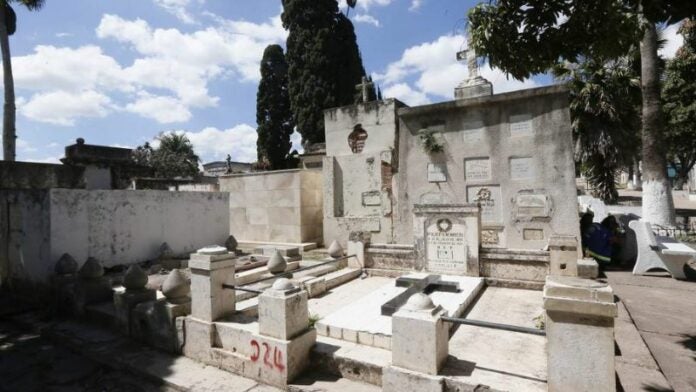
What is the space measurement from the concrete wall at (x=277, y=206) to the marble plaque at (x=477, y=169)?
5315 mm

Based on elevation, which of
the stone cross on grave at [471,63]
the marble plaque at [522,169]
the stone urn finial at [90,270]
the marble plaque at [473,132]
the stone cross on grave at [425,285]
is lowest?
the stone cross on grave at [425,285]

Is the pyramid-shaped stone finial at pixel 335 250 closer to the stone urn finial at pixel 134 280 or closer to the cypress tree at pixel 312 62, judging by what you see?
the stone urn finial at pixel 134 280

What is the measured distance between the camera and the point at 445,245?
687 cm

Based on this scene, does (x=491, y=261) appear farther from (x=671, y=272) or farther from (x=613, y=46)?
(x=613, y=46)

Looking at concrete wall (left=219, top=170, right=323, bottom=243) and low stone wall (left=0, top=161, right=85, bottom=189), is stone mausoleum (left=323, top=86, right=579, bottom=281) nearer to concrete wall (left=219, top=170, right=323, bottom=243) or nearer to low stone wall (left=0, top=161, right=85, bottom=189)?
concrete wall (left=219, top=170, right=323, bottom=243)

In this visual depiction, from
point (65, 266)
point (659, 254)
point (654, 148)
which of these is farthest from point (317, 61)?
point (659, 254)

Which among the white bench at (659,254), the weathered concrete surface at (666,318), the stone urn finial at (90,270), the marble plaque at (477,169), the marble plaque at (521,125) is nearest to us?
the weathered concrete surface at (666,318)

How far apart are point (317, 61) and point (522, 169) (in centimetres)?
2064

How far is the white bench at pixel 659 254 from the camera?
6.42 m

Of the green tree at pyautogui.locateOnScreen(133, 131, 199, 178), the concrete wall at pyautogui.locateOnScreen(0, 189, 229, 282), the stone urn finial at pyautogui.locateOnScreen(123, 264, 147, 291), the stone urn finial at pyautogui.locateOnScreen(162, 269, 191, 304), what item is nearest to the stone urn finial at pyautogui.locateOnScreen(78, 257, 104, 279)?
the stone urn finial at pyautogui.locateOnScreen(123, 264, 147, 291)

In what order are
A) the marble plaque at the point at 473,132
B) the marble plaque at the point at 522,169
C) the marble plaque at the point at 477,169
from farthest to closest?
the marble plaque at the point at 473,132, the marble plaque at the point at 477,169, the marble plaque at the point at 522,169

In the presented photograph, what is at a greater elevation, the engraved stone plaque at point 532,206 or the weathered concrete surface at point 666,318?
the engraved stone plaque at point 532,206

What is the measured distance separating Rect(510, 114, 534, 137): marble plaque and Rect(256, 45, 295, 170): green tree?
73.1ft

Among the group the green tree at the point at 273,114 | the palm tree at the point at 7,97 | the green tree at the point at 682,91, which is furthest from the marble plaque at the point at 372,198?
the green tree at the point at 273,114
